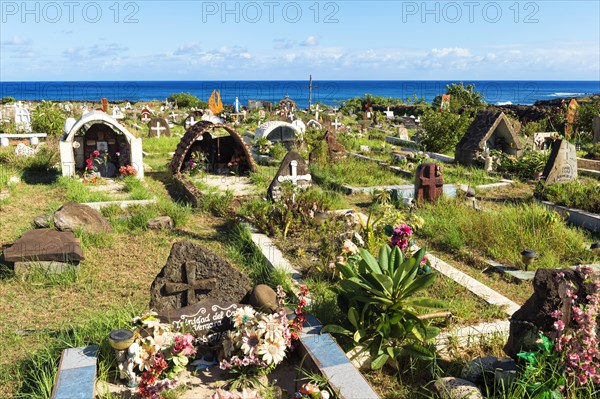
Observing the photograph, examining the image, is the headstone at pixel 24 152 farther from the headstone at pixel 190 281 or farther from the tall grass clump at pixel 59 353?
the headstone at pixel 190 281

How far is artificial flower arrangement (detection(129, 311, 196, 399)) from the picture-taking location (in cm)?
373

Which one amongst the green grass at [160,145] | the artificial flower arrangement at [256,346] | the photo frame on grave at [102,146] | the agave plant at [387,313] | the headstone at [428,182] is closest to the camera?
the artificial flower arrangement at [256,346]

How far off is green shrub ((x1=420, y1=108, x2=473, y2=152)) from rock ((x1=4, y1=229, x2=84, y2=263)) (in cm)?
1250

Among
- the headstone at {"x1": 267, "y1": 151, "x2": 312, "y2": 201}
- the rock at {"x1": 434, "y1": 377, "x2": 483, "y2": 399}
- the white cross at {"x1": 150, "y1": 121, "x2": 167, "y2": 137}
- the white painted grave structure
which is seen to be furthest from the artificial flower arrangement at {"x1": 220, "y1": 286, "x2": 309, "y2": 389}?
the white cross at {"x1": 150, "y1": 121, "x2": 167, "y2": 137}

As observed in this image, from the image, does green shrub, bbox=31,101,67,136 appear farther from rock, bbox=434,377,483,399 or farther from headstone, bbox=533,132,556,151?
rock, bbox=434,377,483,399

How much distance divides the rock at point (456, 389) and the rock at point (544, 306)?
503 mm

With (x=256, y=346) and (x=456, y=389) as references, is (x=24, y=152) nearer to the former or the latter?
(x=256, y=346)

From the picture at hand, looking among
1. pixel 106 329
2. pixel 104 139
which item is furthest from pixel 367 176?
pixel 106 329

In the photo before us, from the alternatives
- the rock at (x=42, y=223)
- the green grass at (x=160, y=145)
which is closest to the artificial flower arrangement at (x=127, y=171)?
the green grass at (x=160, y=145)

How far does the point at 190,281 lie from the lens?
4.54m

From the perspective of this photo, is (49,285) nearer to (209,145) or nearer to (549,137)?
(209,145)

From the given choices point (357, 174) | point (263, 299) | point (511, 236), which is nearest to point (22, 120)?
point (357, 174)

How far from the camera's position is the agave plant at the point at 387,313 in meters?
4.09

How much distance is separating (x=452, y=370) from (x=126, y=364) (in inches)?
94.1
